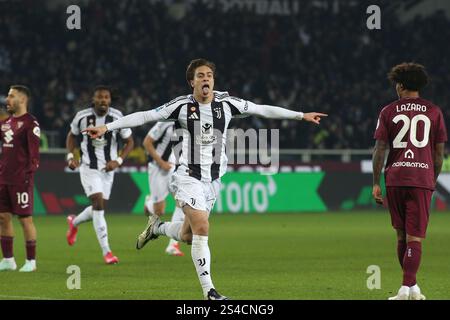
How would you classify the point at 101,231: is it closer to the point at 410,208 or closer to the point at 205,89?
the point at 205,89

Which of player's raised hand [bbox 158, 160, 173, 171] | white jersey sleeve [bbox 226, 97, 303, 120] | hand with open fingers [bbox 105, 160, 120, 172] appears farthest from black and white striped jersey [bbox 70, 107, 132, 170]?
white jersey sleeve [bbox 226, 97, 303, 120]

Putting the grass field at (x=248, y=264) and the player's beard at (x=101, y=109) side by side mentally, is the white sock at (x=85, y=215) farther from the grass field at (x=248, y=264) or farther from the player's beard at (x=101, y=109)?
the player's beard at (x=101, y=109)

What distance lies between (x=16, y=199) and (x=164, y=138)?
4.00 metres

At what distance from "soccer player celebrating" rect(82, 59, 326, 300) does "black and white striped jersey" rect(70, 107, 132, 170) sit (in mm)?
4584

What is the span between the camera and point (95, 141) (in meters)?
14.7

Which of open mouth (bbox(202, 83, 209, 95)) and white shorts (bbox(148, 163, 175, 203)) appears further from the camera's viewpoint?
white shorts (bbox(148, 163, 175, 203))

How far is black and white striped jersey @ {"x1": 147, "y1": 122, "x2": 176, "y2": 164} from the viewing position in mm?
16328

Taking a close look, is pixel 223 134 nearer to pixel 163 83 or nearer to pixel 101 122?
pixel 101 122

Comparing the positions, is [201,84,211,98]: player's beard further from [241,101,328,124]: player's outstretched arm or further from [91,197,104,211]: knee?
[91,197,104,211]: knee

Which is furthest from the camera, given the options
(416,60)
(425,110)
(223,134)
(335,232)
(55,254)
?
(416,60)

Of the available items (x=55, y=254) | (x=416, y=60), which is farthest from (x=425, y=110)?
(x=416, y=60)

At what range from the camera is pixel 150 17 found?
35062mm

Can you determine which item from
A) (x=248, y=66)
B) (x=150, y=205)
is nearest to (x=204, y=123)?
(x=150, y=205)

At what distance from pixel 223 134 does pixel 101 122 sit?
4.81m
